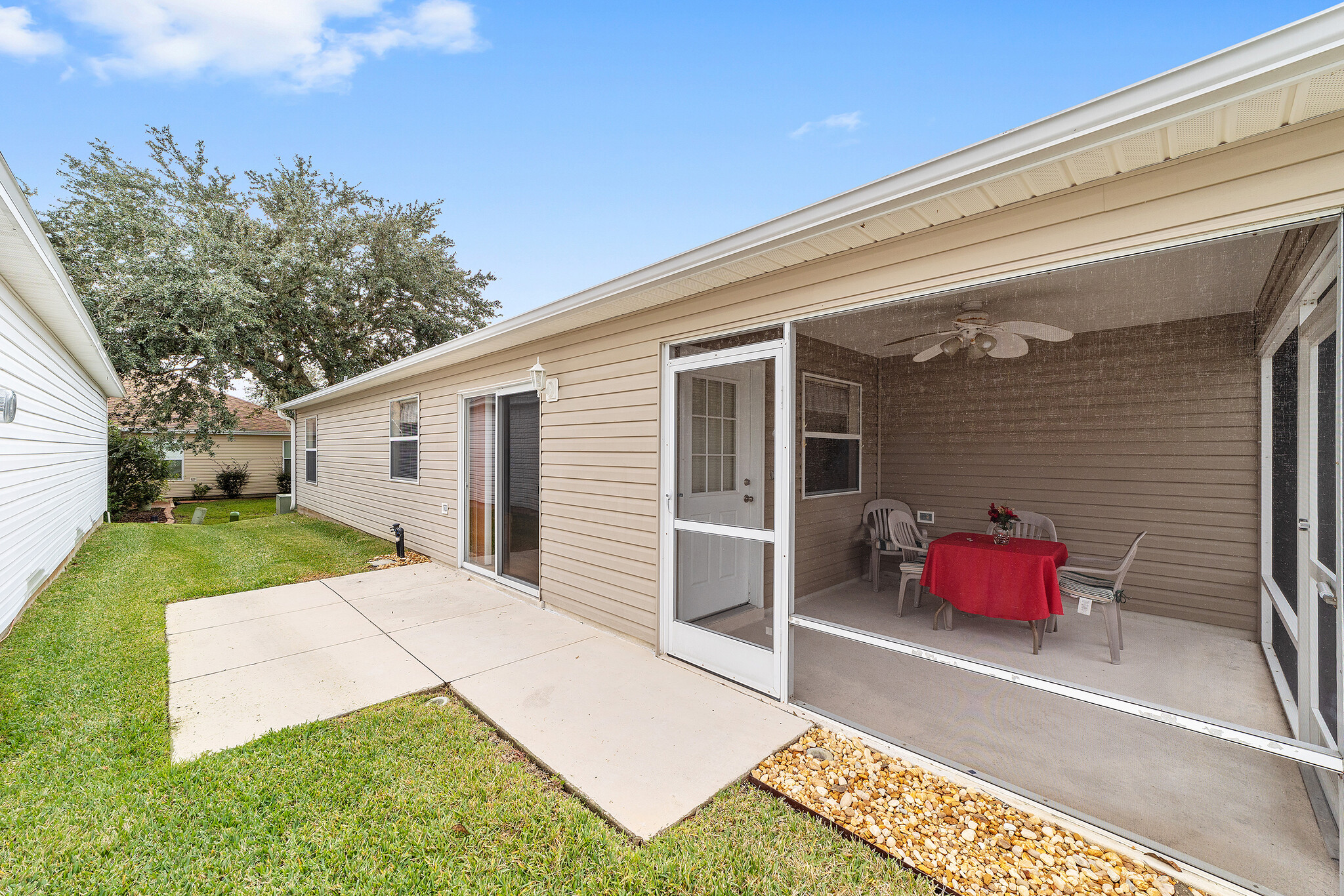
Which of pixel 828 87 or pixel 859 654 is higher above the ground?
pixel 828 87

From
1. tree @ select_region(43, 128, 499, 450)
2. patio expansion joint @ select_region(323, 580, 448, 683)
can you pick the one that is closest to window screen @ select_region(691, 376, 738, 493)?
patio expansion joint @ select_region(323, 580, 448, 683)

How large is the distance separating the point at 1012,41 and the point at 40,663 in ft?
29.2

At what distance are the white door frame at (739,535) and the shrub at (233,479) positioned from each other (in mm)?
17732

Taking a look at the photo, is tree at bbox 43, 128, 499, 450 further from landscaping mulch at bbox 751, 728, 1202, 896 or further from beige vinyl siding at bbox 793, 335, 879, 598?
landscaping mulch at bbox 751, 728, 1202, 896

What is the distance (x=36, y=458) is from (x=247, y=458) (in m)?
14.2

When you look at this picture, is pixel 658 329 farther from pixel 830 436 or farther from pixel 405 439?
pixel 405 439

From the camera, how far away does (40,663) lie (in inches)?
129

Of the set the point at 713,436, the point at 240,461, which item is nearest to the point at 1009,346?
the point at 713,436

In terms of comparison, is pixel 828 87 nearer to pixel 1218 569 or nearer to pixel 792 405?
pixel 792 405

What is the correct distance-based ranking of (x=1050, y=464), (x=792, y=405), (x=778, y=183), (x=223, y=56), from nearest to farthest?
(x=792, y=405)
(x=1050, y=464)
(x=223, y=56)
(x=778, y=183)

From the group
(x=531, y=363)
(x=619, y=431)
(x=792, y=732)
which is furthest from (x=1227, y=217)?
(x=531, y=363)

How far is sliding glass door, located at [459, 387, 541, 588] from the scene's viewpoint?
5.14 metres

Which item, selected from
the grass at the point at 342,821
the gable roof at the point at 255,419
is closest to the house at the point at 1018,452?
the grass at the point at 342,821

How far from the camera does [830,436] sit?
498cm
